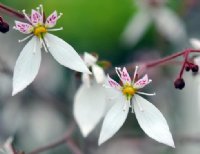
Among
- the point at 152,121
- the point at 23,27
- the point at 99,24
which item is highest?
the point at 99,24

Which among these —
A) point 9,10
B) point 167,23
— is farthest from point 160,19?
point 9,10

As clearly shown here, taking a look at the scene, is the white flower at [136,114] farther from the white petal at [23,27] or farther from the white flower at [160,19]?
the white flower at [160,19]

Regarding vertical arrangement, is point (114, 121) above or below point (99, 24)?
below

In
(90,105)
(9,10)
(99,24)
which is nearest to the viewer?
(9,10)

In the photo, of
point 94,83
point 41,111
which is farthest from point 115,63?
point 94,83

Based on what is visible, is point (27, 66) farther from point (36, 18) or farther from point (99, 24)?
point (99, 24)

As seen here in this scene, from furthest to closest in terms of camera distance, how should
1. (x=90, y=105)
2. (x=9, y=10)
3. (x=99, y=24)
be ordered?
(x=99, y=24) → (x=90, y=105) → (x=9, y=10)

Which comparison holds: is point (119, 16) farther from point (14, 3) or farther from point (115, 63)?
point (14, 3)

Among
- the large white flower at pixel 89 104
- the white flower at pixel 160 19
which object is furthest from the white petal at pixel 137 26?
the large white flower at pixel 89 104
